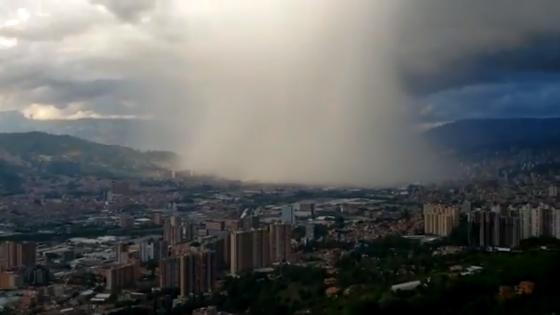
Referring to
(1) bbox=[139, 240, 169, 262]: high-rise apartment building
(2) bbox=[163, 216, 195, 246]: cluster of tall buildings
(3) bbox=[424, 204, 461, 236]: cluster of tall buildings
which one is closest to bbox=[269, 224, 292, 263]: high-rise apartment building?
(1) bbox=[139, 240, 169, 262]: high-rise apartment building

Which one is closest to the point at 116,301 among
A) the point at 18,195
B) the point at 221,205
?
the point at 221,205

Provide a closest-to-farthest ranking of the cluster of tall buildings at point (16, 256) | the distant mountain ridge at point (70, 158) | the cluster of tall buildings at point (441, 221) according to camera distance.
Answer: the cluster of tall buildings at point (16, 256) < the cluster of tall buildings at point (441, 221) < the distant mountain ridge at point (70, 158)

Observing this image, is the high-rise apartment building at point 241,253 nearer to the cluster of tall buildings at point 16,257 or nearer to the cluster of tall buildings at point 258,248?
the cluster of tall buildings at point 258,248

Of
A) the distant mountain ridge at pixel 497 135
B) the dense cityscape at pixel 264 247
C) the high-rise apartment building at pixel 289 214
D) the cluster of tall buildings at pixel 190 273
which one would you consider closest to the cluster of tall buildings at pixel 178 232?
the dense cityscape at pixel 264 247

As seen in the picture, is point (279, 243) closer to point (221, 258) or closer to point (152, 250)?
point (221, 258)

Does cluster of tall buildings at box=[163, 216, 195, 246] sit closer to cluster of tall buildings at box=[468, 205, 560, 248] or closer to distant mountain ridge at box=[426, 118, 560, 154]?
cluster of tall buildings at box=[468, 205, 560, 248]
